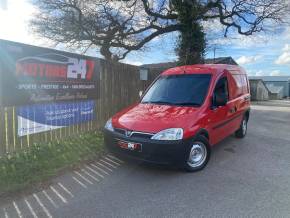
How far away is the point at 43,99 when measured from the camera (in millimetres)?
5590

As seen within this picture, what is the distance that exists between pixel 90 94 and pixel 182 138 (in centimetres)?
360

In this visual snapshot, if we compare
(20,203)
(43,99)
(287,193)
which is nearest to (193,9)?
(43,99)

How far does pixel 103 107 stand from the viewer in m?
7.80

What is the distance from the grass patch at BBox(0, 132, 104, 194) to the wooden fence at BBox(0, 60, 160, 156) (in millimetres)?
170

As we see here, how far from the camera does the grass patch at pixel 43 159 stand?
13.8 feet

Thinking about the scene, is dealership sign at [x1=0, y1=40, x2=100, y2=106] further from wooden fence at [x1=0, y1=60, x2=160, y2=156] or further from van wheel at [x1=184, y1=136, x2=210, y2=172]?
van wheel at [x1=184, y1=136, x2=210, y2=172]

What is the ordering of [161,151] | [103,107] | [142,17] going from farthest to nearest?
[142,17]
[103,107]
[161,151]

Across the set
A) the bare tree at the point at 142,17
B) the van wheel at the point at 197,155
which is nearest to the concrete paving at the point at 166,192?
the van wheel at the point at 197,155

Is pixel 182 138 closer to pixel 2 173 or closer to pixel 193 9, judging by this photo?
pixel 2 173

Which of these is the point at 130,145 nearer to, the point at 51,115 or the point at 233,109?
the point at 51,115

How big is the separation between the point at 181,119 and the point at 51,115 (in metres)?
3.10

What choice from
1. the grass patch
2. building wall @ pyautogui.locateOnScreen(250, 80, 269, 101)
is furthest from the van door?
building wall @ pyautogui.locateOnScreen(250, 80, 269, 101)

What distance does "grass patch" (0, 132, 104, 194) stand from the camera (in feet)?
13.8

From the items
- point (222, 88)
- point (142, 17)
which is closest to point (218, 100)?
point (222, 88)
